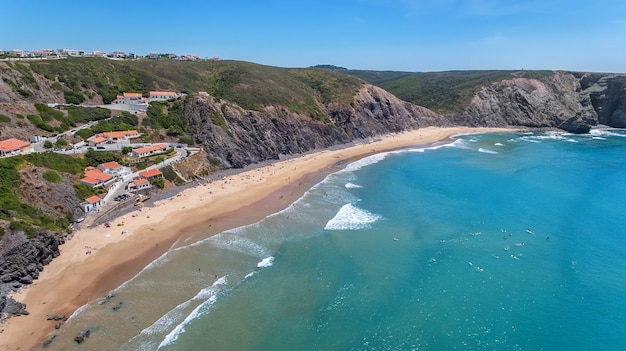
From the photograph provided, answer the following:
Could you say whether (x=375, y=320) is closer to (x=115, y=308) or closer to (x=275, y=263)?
(x=275, y=263)

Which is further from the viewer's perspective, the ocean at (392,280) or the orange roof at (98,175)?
the orange roof at (98,175)

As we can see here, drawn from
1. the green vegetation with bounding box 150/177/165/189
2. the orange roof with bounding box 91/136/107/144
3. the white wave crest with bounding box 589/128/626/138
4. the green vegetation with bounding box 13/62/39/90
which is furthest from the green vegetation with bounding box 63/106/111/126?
the white wave crest with bounding box 589/128/626/138

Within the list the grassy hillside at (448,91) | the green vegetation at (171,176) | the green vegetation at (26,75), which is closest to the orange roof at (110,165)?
the green vegetation at (171,176)

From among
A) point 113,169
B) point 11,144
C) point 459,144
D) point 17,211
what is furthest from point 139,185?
point 459,144

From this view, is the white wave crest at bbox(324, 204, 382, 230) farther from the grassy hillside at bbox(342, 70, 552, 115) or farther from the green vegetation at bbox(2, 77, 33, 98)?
the grassy hillside at bbox(342, 70, 552, 115)

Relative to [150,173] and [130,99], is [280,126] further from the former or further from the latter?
[150,173]

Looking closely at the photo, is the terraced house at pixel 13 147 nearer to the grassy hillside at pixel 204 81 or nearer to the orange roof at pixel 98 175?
the orange roof at pixel 98 175

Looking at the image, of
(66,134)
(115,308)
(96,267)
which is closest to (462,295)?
(115,308)
